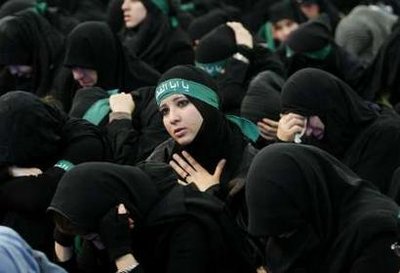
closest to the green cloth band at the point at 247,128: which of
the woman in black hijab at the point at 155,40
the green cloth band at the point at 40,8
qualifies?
the woman in black hijab at the point at 155,40

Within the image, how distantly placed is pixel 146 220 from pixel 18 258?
566mm

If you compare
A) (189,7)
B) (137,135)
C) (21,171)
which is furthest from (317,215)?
(189,7)

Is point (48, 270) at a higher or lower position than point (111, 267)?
higher

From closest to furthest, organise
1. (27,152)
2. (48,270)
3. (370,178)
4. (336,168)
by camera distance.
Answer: (48,270), (336,168), (27,152), (370,178)

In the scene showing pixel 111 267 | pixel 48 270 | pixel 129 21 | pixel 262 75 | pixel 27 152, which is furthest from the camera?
pixel 129 21

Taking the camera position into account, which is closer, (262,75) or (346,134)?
(346,134)

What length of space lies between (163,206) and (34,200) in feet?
1.89

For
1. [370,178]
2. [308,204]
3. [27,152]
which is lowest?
[370,178]

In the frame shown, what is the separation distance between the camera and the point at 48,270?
123 inches

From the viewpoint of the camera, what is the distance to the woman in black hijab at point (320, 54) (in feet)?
19.5

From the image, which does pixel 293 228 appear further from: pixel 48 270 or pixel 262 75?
pixel 262 75

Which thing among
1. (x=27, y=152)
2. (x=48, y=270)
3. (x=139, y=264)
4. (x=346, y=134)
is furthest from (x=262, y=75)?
(x=48, y=270)

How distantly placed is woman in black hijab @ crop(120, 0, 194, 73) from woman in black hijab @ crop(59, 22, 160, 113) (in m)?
0.87

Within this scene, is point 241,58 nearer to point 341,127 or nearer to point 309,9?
point 341,127
